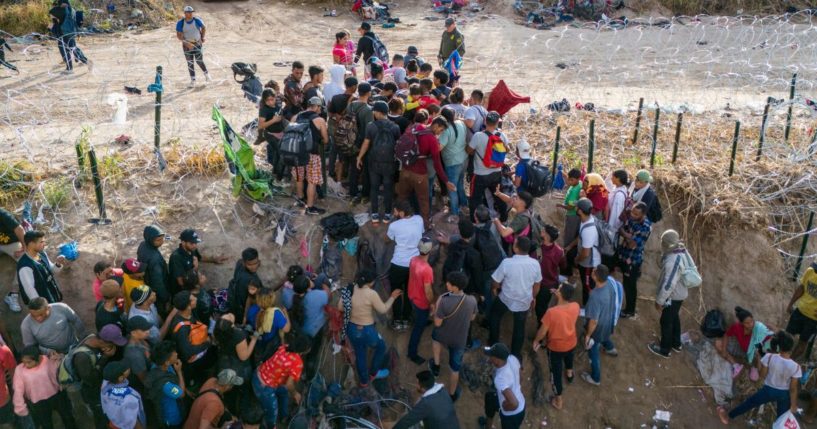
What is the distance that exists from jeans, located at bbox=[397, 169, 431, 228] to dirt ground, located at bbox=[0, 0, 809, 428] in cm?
117

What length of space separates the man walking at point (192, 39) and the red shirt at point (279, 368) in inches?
308

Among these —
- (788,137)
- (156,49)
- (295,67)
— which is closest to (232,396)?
(295,67)

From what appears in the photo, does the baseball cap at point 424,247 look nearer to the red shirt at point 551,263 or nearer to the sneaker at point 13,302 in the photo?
the red shirt at point 551,263

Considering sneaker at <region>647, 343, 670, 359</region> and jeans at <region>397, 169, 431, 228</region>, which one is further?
sneaker at <region>647, 343, 670, 359</region>

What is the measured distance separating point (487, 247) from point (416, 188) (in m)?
1.27

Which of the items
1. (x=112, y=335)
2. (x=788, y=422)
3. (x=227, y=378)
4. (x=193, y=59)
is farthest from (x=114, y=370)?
(x=193, y=59)

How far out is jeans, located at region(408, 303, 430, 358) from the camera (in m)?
7.75

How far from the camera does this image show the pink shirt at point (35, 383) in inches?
255

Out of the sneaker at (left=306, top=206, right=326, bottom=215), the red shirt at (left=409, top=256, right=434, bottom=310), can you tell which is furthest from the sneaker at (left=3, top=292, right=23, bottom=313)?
the red shirt at (left=409, top=256, right=434, bottom=310)

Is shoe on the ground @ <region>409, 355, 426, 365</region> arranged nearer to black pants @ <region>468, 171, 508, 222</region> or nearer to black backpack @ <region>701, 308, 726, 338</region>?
black pants @ <region>468, 171, 508, 222</region>

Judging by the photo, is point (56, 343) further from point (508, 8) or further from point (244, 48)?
point (508, 8)

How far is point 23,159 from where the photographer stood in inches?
369

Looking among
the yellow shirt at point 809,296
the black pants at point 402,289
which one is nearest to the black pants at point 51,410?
the black pants at point 402,289

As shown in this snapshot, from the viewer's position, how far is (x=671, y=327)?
347 inches
